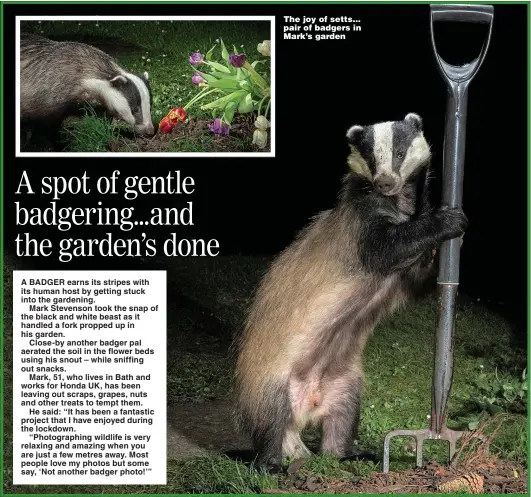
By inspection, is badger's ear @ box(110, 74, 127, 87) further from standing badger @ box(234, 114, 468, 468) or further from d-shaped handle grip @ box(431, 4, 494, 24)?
d-shaped handle grip @ box(431, 4, 494, 24)

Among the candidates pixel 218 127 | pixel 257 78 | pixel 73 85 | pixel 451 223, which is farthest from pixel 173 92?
pixel 451 223

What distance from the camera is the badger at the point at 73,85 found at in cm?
565

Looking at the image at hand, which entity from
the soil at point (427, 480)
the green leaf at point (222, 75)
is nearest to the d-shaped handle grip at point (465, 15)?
the green leaf at point (222, 75)

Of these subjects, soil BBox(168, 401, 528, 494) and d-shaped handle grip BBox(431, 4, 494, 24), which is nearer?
soil BBox(168, 401, 528, 494)

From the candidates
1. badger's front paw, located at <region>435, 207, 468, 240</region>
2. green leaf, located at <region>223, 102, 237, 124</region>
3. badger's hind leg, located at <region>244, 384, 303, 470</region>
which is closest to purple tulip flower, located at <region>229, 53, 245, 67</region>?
green leaf, located at <region>223, 102, 237, 124</region>

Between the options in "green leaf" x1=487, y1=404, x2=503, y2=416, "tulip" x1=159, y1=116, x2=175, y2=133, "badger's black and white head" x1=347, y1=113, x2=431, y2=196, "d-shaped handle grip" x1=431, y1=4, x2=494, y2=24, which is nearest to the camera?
"badger's black and white head" x1=347, y1=113, x2=431, y2=196

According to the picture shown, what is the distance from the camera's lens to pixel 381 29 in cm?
542

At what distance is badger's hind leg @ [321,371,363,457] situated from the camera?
538 centimetres

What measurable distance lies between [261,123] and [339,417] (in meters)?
1.61

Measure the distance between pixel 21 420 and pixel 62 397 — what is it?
248 millimetres

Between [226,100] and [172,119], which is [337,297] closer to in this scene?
[226,100]

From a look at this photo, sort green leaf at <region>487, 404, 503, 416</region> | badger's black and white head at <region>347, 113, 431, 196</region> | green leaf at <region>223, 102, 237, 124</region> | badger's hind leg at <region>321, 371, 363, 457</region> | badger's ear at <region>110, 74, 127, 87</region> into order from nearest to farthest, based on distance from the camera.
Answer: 1. badger's black and white head at <region>347, 113, 431, 196</region>
2. badger's hind leg at <region>321, 371, 363, 457</region>
3. green leaf at <region>223, 102, 237, 124</region>
4. green leaf at <region>487, 404, 503, 416</region>
5. badger's ear at <region>110, 74, 127, 87</region>

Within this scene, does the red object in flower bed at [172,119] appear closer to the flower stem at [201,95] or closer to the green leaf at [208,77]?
the flower stem at [201,95]

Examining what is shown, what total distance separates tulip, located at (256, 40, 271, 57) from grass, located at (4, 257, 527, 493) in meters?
1.26
